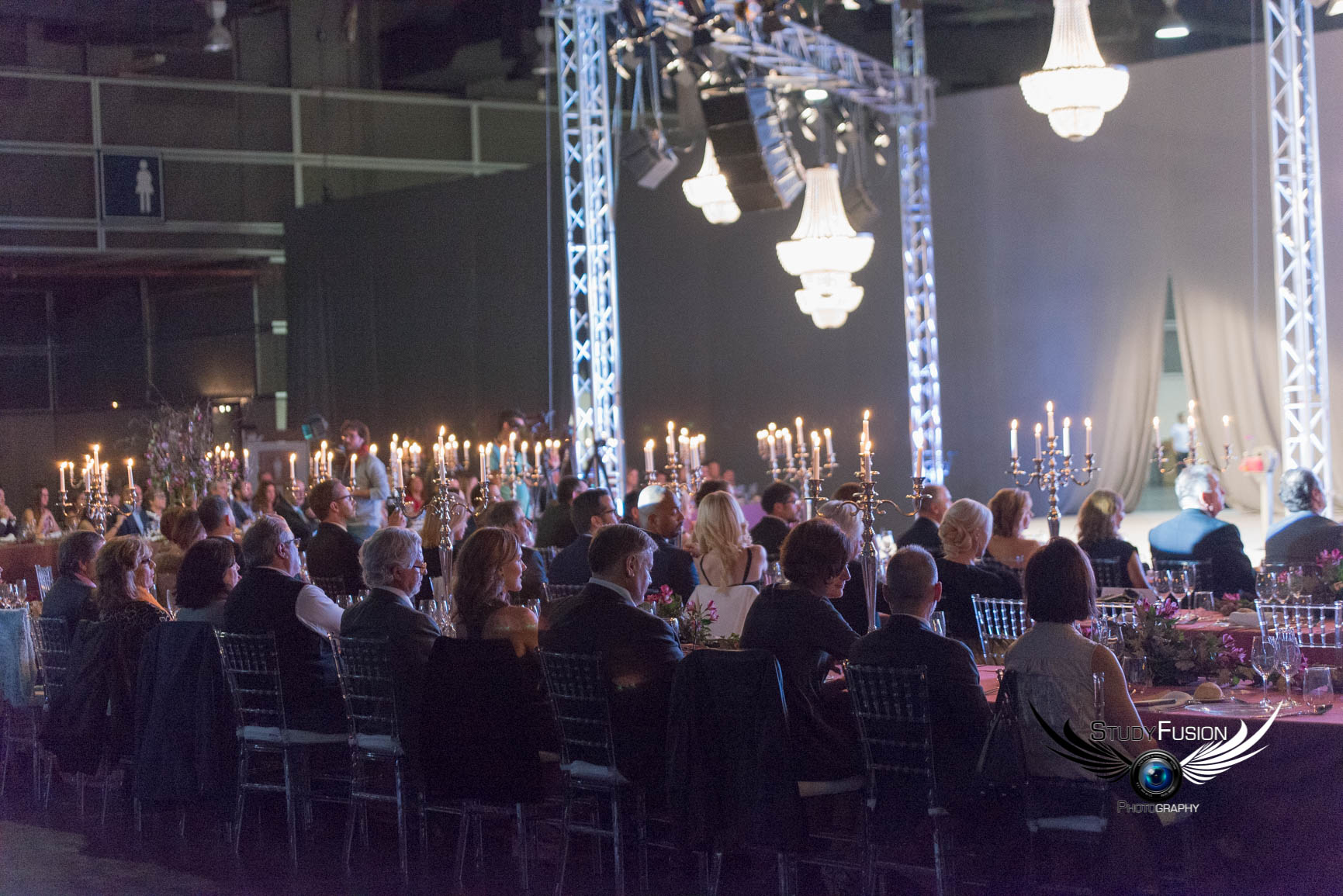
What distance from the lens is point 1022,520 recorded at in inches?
252

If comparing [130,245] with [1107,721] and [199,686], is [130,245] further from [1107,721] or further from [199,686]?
[1107,721]

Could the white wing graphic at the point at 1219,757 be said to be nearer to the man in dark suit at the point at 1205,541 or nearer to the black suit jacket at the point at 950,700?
the black suit jacket at the point at 950,700

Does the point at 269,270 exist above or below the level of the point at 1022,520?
above

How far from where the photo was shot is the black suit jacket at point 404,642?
475 centimetres

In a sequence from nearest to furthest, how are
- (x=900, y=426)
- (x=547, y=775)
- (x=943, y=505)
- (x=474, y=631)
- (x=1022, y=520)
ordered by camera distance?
1. (x=474, y=631)
2. (x=547, y=775)
3. (x=1022, y=520)
4. (x=943, y=505)
5. (x=900, y=426)

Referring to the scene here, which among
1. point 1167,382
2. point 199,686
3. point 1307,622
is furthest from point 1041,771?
point 1167,382

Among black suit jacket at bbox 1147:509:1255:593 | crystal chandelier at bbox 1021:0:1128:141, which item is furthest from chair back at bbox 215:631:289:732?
crystal chandelier at bbox 1021:0:1128:141

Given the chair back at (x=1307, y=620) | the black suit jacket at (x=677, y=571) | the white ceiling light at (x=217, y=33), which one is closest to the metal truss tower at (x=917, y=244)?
the black suit jacket at (x=677, y=571)

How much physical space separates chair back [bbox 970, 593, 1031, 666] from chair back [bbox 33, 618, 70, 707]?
11.3 ft

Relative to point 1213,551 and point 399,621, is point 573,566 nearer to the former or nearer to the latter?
point 399,621

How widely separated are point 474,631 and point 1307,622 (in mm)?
2615

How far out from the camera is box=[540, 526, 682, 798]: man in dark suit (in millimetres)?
4305

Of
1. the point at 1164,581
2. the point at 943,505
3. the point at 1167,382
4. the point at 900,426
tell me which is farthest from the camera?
the point at 1167,382

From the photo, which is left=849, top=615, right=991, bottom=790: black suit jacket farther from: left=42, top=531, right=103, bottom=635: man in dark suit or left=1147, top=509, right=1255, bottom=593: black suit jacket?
left=42, top=531, right=103, bottom=635: man in dark suit
